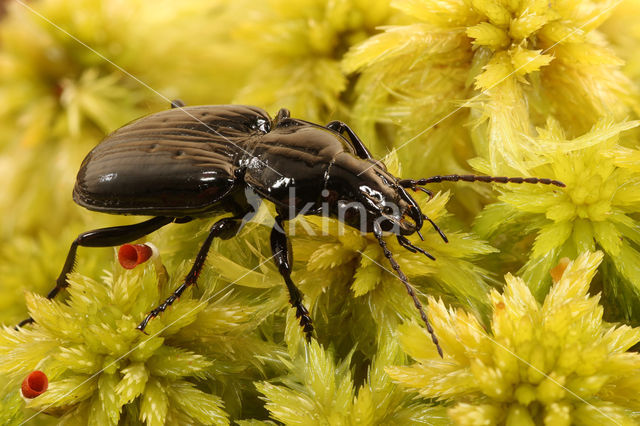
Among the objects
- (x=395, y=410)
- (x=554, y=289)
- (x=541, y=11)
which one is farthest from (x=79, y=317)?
(x=541, y=11)

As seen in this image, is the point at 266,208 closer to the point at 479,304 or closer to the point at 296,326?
the point at 296,326

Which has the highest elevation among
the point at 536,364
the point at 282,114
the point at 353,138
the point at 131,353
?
the point at 282,114

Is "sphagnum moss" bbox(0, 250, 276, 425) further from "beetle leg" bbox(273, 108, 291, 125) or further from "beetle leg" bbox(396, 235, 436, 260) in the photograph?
"beetle leg" bbox(273, 108, 291, 125)

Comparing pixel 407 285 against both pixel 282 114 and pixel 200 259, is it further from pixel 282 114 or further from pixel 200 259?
pixel 282 114

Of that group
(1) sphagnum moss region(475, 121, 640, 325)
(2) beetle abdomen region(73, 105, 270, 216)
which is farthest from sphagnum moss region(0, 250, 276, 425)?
(1) sphagnum moss region(475, 121, 640, 325)

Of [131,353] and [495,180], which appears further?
[495,180]

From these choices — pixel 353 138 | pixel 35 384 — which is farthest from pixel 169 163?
pixel 35 384

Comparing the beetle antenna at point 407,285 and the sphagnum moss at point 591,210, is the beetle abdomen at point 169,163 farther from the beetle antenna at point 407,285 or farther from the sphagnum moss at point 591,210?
the sphagnum moss at point 591,210
